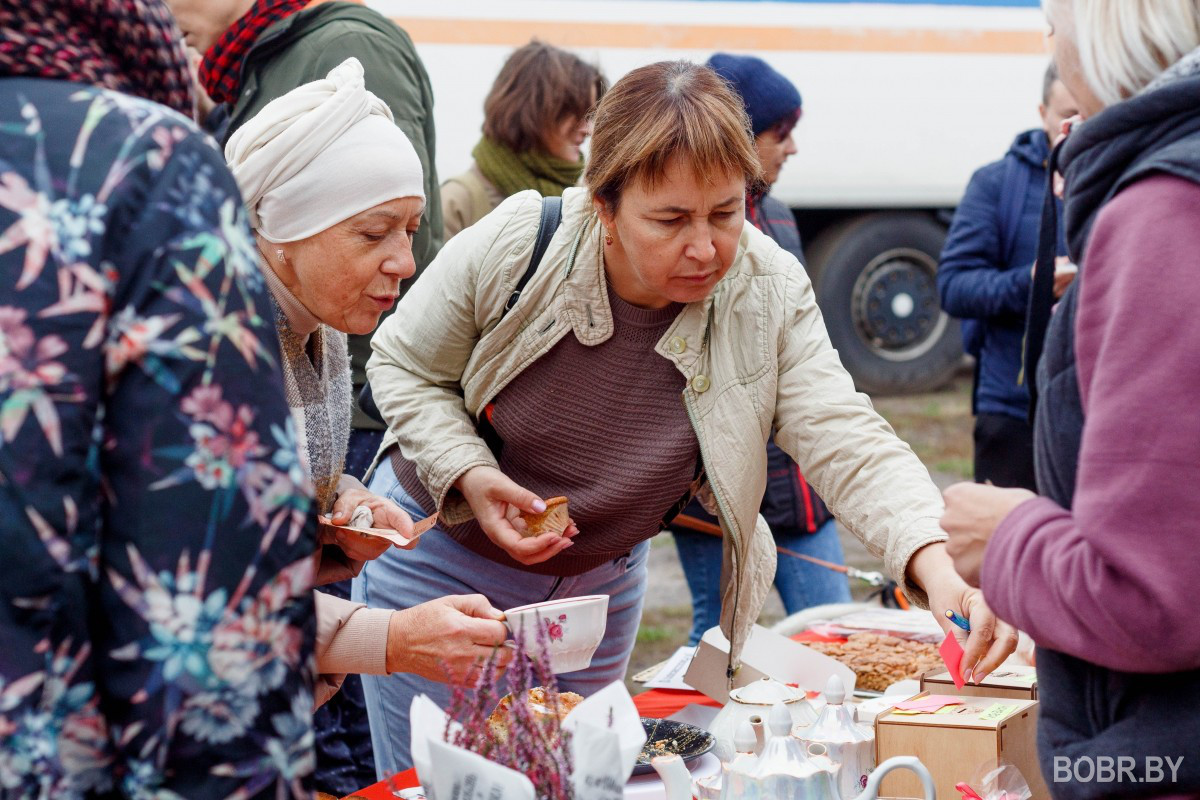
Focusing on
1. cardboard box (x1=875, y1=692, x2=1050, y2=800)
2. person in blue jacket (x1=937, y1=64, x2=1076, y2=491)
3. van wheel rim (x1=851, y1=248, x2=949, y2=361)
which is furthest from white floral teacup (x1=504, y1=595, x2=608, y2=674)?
van wheel rim (x1=851, y1=248, x2=949, y2=361)

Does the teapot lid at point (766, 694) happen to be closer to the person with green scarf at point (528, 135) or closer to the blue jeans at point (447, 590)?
the blue jeans at point (447, 590)

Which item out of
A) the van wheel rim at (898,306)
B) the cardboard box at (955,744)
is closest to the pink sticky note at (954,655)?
the cardboard box at (955,744)

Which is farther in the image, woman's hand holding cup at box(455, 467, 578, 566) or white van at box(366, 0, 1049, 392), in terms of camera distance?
white van at box(366, 0, 1049, 392)

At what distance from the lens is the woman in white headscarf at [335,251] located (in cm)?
174

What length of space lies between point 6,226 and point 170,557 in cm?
26

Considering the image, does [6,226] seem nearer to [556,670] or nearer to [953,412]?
[556,670]

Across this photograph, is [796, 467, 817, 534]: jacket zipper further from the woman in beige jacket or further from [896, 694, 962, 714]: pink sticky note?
[896, 694, 962, 714]: pink sticky note

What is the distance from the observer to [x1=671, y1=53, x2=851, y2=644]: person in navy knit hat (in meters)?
3.23

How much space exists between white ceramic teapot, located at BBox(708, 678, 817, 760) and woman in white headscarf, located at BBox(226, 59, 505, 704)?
1.36 ft

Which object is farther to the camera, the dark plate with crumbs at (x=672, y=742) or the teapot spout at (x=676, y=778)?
the dark plate with crumbs at (x=672, y=742)

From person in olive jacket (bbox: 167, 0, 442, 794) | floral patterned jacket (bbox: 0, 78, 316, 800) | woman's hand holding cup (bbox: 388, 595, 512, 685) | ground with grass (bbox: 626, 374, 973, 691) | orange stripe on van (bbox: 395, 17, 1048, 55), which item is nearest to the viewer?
floral patterned jacket (bbox: 0, 78, 316, 800)

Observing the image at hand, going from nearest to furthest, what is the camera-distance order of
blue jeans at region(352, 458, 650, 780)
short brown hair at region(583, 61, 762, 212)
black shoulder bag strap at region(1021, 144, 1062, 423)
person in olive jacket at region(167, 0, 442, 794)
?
short brown hair at region(583, 61, 762, 212) < blue jeans at region(352, 458, 650, 780) < person in olive jacket at region(167, 0, 442, 794) < black shoulder bag strap at region(1021, 144, 1062, 423)

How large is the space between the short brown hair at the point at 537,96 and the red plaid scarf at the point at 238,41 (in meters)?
0.93

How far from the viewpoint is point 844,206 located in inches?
293
